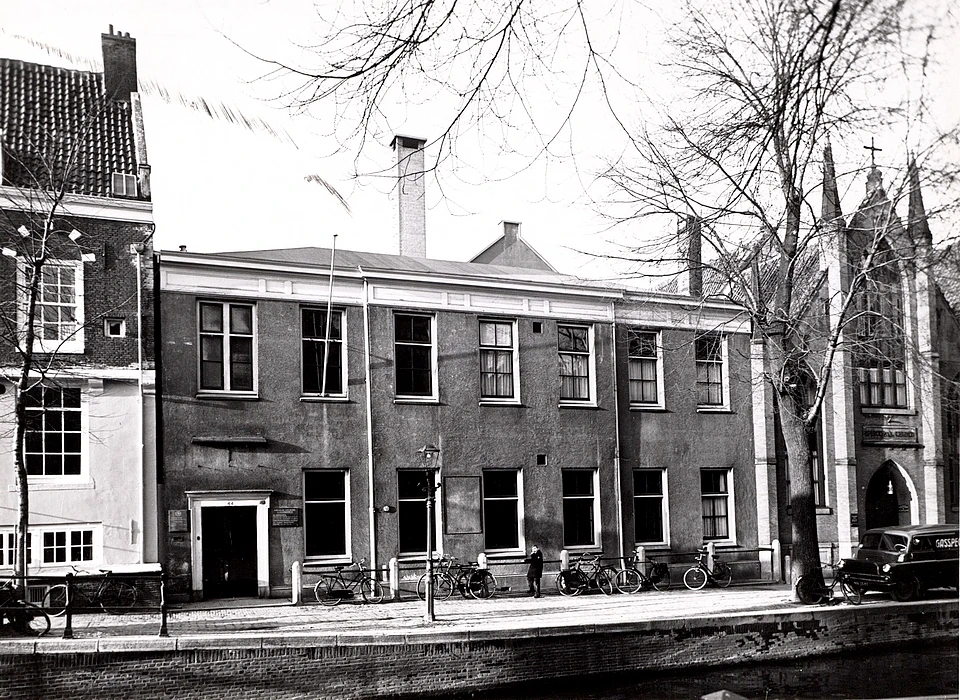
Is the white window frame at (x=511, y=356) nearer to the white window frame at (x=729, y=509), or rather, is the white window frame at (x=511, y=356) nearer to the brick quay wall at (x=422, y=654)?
the white window frame at (x=729, y=509)

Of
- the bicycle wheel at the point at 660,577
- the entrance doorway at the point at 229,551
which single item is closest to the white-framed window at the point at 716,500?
the bicycle wheel at the point at 660,577

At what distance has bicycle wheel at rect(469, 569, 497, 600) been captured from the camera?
9203 millimetres

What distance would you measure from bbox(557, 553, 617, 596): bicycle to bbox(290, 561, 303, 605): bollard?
238 cm

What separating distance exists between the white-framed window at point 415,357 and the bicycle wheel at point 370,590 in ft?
5.49

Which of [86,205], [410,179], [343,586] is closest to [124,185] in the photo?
[86,205]

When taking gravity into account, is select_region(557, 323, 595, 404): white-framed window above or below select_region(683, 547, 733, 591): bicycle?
above

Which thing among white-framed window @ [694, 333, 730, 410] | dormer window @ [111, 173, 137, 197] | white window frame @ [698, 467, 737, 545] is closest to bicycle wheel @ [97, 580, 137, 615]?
dormer window @ [111, 173, 137, 197]

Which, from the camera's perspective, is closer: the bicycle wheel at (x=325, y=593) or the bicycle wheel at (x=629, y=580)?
the bicycle wheel at (x=325, y=593)

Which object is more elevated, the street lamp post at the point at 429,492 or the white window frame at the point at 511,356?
the white window frame at the point at 511,356

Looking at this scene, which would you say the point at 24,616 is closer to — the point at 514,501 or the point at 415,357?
the point at 415,357

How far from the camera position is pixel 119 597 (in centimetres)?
749

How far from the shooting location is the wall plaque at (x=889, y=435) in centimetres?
632

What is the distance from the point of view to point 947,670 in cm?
577

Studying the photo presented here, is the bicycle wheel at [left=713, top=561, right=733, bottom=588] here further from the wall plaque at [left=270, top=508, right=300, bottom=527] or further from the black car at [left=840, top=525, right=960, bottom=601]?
the wall plaque at [left=270, top=508, right=300, bottom=527]
